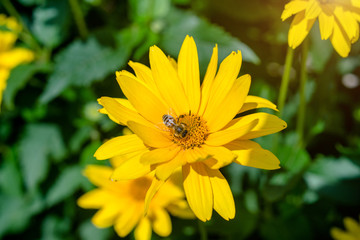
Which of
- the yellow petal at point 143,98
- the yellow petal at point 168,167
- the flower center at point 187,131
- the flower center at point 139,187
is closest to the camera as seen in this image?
the yellow petal at point 168,167

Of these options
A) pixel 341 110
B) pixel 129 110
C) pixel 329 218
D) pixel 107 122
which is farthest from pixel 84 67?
pixel 341 110

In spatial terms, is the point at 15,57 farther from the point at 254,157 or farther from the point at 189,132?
the point at 254,157

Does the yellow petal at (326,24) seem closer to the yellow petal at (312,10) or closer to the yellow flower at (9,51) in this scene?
the yellow petal at (312,10)

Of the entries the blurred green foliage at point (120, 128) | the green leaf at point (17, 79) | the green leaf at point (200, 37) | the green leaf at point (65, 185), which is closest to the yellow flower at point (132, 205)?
the blurred green foliage at point (120, 128)

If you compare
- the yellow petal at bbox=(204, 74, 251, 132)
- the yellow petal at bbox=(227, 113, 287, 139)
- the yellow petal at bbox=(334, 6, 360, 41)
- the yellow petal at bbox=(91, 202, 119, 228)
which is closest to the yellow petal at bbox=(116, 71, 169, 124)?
the yellow petal at bbox=(204, 74, 251, 132)

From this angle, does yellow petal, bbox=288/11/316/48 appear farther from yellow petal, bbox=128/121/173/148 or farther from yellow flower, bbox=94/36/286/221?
yellow petal, bbox=128/121/173/148

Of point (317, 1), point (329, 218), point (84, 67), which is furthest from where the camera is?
point (329, 218)

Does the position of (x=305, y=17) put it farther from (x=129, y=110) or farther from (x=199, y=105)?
(x=129, y=110)
